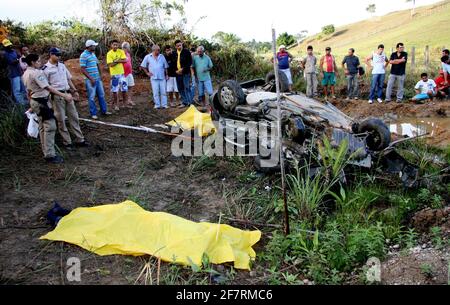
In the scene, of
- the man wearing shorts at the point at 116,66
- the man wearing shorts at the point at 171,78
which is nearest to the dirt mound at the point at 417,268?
the man wearing shorts at the point at 116,66

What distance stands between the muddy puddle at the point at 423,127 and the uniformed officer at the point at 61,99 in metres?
7.48

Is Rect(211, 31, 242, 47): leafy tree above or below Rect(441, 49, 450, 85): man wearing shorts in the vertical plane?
above

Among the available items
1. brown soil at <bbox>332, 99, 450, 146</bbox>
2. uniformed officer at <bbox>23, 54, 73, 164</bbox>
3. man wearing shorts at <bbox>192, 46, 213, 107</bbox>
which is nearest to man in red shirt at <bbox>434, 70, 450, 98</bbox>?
brown soil at <bbox>332, 99, 450, 146</bbox>

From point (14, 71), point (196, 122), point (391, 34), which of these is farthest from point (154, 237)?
point (391, 34)

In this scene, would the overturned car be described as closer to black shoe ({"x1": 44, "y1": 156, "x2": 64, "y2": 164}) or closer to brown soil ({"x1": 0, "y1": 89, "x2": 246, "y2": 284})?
brown soil ({"x1": 0, "y1": 89, "x2": 246, "y2": 284})

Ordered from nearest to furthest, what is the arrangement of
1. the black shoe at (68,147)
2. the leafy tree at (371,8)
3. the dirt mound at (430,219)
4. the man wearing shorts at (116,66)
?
the dirt mound at (430,219) < the black shoe at (68,147) < the man wearing shorts at (116,66) < the leafy tree at (371,8)

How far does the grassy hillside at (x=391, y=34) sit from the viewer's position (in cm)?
3378

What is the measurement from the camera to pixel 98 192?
6062 millimetres

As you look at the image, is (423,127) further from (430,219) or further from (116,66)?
(116,66)

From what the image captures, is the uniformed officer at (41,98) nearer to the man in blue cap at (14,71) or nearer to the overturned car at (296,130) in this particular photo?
the man in blue cap at (14,71)

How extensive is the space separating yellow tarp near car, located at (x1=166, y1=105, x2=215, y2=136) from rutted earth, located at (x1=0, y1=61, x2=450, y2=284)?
515 mm

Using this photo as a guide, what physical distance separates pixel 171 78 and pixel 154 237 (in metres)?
7.67

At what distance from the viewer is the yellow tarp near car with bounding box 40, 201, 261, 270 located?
13.8ft
